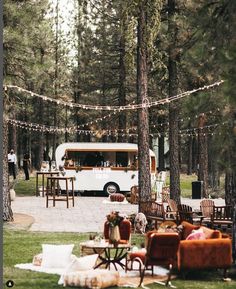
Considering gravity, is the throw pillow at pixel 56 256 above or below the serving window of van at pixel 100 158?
below

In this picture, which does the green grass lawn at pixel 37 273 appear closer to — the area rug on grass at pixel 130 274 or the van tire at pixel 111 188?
the area rug on grass at pixel 130 274

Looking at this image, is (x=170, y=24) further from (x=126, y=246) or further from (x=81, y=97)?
(x=81, y=97)

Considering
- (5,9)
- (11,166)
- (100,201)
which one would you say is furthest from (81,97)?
(5,9)

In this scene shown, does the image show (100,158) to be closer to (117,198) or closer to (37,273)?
(117,198)

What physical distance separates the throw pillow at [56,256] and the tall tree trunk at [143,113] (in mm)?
7192

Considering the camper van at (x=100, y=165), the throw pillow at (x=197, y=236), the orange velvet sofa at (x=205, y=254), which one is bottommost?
the orange velvet sofa at (x=205, y=254)

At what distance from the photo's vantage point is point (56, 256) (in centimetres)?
1464

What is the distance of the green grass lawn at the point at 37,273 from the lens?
→ 1315cm

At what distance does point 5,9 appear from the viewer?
21734 millimetres

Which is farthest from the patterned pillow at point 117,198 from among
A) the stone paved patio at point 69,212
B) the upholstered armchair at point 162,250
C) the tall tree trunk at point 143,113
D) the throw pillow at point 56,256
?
the upholstered armchair at point 162,250

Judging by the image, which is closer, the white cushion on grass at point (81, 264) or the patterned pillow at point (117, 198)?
the white cushion on grass at point (81, 264)

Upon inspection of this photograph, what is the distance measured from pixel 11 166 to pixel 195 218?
69.2ft

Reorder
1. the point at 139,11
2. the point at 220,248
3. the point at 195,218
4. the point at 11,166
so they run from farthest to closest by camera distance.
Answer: the point at 11,166
the point at 139,11
the point at 195,218
the point at 220,248

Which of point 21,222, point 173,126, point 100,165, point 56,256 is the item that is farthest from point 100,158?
point 56,256
